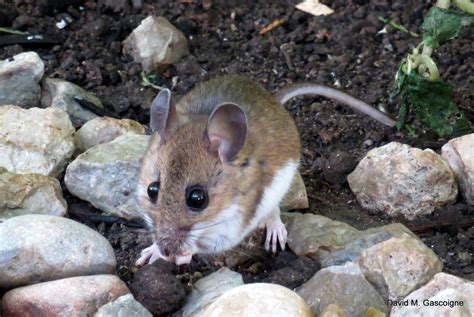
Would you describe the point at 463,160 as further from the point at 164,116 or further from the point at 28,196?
the point at 28,196

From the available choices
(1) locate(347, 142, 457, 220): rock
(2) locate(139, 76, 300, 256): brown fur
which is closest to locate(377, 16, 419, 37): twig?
(1) locate(347, 142, 457, 220): rock

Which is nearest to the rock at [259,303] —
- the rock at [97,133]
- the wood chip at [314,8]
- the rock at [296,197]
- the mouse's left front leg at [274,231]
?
the mouse's left front leg at [274,231]

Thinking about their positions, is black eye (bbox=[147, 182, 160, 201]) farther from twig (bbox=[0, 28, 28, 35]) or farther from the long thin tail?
twig (bbox=[0, 28, 28, 35])

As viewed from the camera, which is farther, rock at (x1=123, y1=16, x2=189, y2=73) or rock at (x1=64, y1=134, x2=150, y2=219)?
rock at (x1=123, y1=16, x2=189, y2=73)

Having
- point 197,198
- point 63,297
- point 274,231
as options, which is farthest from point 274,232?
point 63,297

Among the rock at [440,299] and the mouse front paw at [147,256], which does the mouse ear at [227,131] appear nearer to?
the mouse front paw at [147,256]
